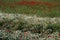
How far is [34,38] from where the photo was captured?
10297 mm

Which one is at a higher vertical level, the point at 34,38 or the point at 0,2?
the point at 34,38

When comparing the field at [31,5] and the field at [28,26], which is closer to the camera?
the field at [28,26]

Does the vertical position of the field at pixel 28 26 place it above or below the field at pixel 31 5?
above

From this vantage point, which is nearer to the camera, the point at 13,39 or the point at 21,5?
the point at 13,39

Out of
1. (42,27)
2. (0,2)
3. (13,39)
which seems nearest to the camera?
(13,39)

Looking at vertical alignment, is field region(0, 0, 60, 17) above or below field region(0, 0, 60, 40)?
below

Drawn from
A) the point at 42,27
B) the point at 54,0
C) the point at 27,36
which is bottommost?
the point at 54,0

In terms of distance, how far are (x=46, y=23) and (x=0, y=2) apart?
48.6ft

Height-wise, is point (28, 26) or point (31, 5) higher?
point (28, 26)

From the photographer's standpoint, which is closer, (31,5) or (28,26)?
(28,26)

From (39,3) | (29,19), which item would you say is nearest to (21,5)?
(39,3)

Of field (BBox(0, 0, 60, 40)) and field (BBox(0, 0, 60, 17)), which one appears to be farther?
field (BBox(0, 0, 60, 17))

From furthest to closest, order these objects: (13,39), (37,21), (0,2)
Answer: (0,2) → (37,21) → (13,39)

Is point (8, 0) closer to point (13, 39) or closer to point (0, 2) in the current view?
point (0, 2)
